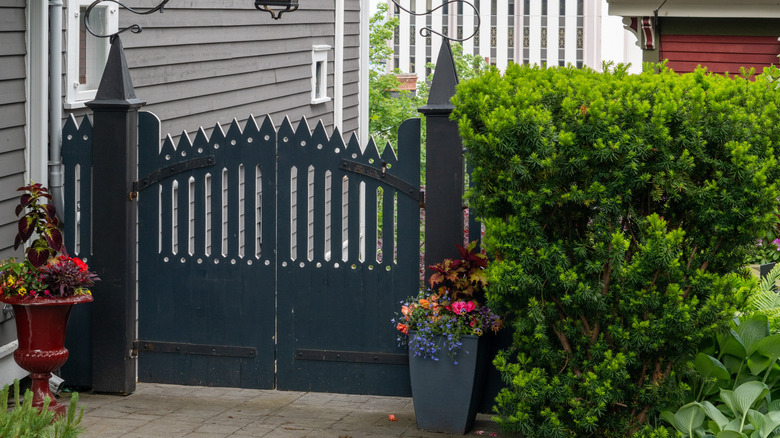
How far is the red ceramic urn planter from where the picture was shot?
19.1ft

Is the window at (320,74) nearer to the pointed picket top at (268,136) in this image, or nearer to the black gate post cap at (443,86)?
the pointed picket top at (268,136)

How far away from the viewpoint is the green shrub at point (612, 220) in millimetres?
5031

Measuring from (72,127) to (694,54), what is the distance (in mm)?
8045

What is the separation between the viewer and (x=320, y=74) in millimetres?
13023

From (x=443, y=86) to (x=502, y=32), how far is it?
361 ft

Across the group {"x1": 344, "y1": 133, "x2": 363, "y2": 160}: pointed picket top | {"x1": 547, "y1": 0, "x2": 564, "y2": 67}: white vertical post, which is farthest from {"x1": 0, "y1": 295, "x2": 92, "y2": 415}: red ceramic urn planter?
{"x1": 547, "y1": 0, "x2": 564, "y2": 67}: white vertical post

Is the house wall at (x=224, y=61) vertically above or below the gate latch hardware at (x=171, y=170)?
above

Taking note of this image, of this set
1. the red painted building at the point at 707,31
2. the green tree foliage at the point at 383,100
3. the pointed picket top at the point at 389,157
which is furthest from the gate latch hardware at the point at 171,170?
the green tree foliage at the point at 383,100

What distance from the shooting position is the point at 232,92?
1028 cm

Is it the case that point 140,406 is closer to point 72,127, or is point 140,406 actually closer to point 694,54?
point 72,127

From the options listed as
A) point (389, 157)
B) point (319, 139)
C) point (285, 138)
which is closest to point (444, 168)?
point (389, 157)

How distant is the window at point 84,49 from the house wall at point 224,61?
0.15 m

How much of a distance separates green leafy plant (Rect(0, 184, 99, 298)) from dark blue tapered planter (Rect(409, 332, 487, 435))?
77.9 inches

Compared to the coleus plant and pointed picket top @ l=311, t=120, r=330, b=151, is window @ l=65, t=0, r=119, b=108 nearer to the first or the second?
the coleus plant
